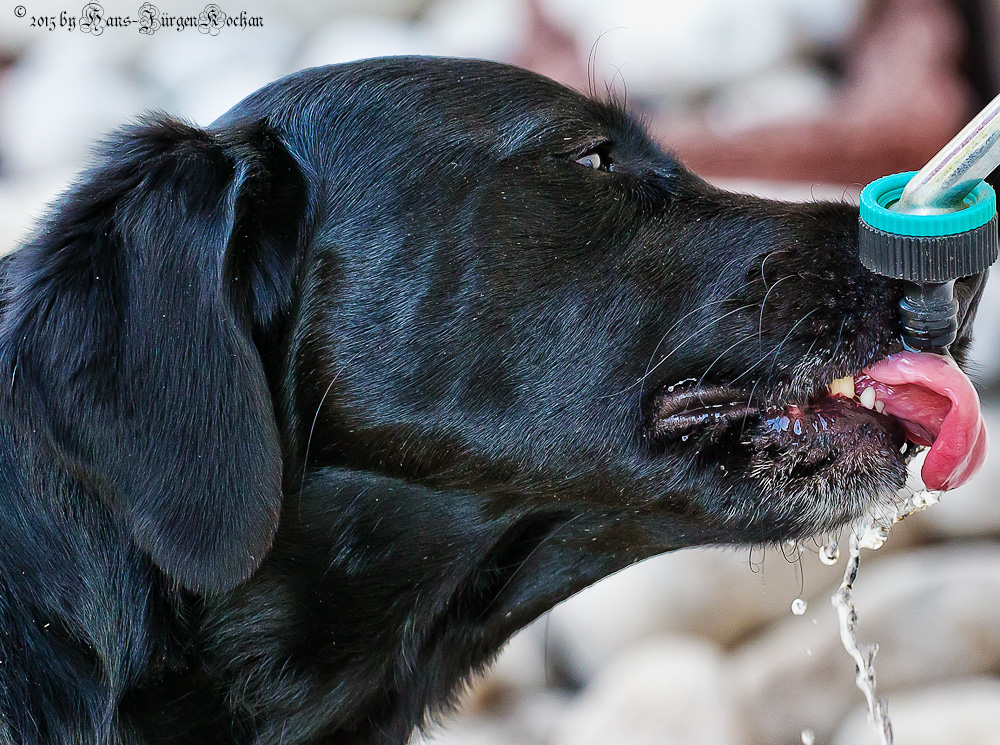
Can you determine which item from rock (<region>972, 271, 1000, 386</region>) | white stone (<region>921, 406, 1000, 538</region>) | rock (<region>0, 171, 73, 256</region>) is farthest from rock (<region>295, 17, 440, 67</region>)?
white stone (<region>921, 406, 1000, 538</region>)

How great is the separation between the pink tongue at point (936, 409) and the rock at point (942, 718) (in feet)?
5.36

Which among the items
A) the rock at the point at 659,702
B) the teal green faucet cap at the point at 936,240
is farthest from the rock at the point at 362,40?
the teal green faucet cap at the point at 936,240

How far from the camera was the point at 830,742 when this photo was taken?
10.8ft

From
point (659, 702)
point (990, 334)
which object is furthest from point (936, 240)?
point (990, 334)

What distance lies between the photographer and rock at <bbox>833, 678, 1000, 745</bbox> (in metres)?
3.07

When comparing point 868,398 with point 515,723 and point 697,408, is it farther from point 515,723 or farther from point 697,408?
point 515,723

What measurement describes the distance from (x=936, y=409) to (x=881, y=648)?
190cm

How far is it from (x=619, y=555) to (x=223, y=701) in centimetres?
67

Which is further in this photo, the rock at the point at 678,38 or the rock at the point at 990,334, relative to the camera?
the rock at the point at 678,38

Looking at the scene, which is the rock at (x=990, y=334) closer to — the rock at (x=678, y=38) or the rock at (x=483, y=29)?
the rock at (x=678, y=38)

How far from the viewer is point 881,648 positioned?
339 cm

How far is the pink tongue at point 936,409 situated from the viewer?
5.29ft

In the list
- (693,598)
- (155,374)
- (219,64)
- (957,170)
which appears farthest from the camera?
(219,64)

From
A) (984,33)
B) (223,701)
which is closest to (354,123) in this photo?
(223,701)
